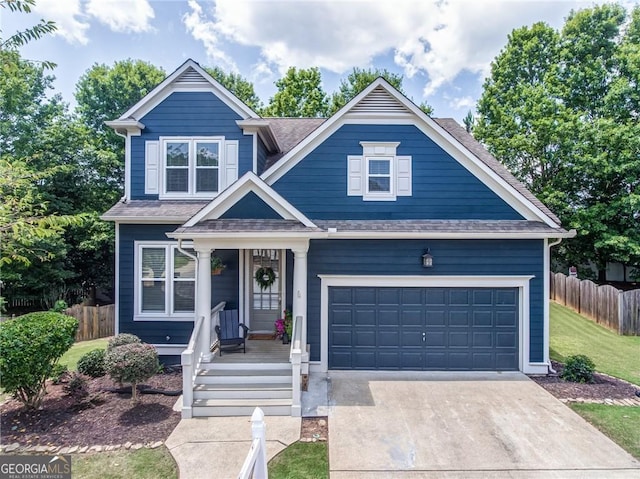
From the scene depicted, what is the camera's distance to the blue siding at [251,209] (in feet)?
26.0

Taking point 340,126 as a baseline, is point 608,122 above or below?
above

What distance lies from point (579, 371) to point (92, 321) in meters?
16.6

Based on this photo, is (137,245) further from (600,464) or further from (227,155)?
(600,464)

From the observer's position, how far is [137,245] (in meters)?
9.00

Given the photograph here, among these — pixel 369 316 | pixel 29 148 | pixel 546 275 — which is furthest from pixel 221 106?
pixel 29 148

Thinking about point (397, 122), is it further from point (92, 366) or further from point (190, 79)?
point (92, 366)

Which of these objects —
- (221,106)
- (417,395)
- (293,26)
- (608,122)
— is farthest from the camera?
(608,122)

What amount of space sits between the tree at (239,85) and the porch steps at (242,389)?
23.3m

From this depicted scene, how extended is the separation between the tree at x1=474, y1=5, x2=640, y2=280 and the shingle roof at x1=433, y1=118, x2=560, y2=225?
362 inches

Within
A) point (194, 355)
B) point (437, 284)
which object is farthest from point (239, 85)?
point (194, 355)

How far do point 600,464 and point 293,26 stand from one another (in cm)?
1313

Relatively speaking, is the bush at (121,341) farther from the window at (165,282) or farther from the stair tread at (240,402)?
the stair tread at (240,402)

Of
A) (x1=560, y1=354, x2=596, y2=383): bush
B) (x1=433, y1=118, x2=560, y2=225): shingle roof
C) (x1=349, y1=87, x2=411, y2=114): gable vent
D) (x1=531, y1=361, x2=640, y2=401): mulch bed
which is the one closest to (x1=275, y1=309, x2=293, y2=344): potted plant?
(x1=349, y1=87, x2=411, y2=114): gable vent

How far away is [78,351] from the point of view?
37.7 feet
